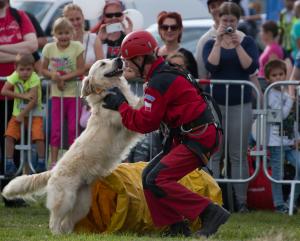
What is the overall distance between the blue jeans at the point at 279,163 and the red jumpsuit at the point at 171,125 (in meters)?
2.74

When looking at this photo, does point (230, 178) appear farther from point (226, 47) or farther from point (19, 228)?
point (19, 228)

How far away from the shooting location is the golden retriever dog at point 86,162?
9.80 meters

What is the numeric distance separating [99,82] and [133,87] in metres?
2.21

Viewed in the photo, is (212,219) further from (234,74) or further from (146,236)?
(234,74)

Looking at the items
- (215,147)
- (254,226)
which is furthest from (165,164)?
(254,226)

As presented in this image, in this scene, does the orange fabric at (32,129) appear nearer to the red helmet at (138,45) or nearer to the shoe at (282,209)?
the shoe at (282,209)

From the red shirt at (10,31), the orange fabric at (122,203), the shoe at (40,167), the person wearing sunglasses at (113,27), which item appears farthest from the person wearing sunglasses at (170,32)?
the orange fabric at (122,203)

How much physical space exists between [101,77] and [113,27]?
275 centimetres

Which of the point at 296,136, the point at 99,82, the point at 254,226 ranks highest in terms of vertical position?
the point at 99,82

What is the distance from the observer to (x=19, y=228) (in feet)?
34.0

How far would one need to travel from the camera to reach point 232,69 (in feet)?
39.3

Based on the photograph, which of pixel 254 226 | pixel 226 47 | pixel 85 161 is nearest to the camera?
pixel 85 161

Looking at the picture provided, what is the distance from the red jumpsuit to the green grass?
0.38 metres

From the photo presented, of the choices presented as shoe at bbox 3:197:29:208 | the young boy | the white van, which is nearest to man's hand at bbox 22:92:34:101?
the young boy
